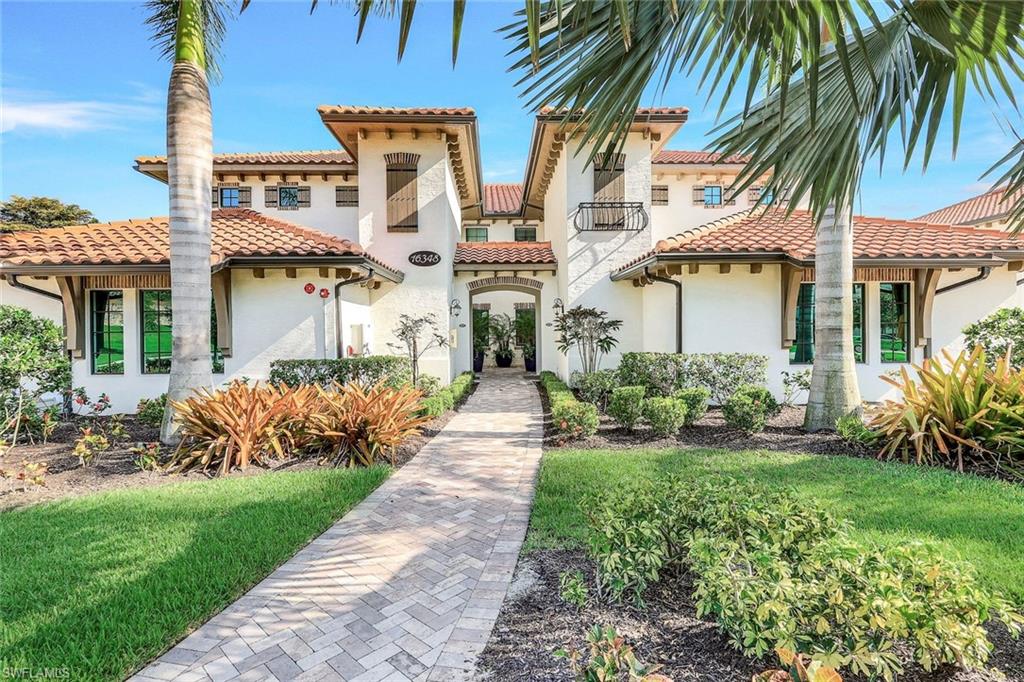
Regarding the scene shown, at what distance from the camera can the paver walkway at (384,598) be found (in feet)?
9.65

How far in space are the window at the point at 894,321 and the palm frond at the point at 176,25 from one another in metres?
14.6

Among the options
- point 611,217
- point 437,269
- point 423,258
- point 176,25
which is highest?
point 176,25

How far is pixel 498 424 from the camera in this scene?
1023 cm

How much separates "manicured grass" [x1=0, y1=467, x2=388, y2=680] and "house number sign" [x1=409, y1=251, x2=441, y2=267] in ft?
28.5

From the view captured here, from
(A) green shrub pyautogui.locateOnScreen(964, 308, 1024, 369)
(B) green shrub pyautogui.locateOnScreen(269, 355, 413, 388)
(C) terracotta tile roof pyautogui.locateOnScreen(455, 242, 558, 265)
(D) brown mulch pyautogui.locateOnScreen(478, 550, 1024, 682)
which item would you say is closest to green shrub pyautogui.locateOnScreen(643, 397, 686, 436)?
(D) brown mulch pyautogui.locateOnScreen(478, 550, 1024, 682)

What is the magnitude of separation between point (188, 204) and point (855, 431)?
435 inches

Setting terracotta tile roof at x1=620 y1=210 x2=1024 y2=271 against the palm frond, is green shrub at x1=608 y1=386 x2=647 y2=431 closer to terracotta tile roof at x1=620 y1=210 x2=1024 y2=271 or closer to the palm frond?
terracotta tile roof at x1=620 y1=210 x2=1024 y2=271

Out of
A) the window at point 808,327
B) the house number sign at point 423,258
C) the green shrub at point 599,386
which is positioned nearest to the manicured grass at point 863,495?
the green shrub at point 599,386

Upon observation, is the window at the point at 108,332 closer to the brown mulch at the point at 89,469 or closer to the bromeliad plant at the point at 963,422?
the brown mulch at the point at 89,469

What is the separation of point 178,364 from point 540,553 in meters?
6.77

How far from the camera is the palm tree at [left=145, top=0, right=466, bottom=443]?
301 inches

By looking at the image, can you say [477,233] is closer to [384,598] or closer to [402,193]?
[402,193]

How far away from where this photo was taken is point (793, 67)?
4.41m

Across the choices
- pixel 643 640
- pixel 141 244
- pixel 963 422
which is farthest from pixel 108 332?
pixel 963 422
